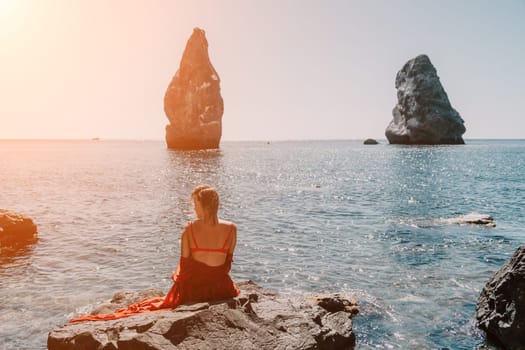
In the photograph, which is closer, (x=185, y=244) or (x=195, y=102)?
(x=185, y=244)

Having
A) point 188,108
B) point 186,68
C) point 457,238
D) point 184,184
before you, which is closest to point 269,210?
point 457,238

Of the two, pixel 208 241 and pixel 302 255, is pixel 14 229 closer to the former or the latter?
pixel 302 255

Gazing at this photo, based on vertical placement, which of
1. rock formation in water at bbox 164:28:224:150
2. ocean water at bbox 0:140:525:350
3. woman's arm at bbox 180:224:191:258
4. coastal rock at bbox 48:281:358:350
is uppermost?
rock formation in water at bbox 164:28:224:150

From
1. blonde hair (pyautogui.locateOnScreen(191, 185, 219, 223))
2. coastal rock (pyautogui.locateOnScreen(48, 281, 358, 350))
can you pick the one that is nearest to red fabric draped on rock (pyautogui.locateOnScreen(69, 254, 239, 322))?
coastal rock (pyautogui.locateOnScreen(48, 281, 358, 350))

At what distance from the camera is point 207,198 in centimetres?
648

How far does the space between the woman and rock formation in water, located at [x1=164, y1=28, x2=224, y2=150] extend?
103557 mm

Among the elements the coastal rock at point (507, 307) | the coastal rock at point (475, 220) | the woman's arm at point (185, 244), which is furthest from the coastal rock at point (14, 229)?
the coastal rock at point (475, 220)

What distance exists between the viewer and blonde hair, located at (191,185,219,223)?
6.45 m

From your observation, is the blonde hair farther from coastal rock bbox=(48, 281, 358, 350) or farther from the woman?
coastal rock bbox=(48, 281, 358, 350)

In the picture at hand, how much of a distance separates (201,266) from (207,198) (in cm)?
127

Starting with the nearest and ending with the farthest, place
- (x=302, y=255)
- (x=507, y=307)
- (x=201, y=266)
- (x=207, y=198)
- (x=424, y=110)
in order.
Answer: (x=207, y=198) → (x=201, y=266) → (x=507, y=307) → (x=302, y=255) → (x=424, y=110)

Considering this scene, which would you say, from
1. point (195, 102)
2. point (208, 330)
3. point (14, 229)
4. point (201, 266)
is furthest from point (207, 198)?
point (195, 102)

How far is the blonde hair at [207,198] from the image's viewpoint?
645 cm

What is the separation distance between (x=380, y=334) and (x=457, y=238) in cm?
1145
